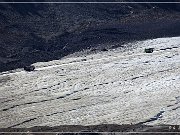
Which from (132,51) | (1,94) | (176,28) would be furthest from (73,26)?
(1,94)

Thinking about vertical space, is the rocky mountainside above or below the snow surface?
above

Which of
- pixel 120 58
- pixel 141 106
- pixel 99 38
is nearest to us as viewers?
pixel 141 106

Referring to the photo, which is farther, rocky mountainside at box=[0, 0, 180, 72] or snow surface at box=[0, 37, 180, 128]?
rocky mountainside at box=[0, 0, 180, 72]

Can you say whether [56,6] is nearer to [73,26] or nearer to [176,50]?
[73,26]

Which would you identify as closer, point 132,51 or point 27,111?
point 27,111

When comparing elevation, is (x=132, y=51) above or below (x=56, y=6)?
below

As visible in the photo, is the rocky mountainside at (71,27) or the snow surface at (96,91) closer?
the snow surface at (96,91)
